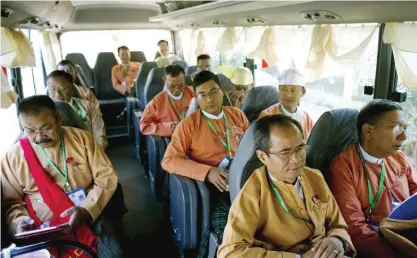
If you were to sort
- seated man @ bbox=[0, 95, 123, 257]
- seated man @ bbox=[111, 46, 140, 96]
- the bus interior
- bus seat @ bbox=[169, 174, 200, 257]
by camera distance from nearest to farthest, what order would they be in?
1. seated man @ bbox=[0, 95, 123, 257]
2. the bus interior
3. bus seat @ bbox=[169, 174, 200, 257]
4. seated man @ bbox=[111, 46, 140, 96]

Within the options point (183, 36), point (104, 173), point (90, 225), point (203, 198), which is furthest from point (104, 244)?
point (183, 36)

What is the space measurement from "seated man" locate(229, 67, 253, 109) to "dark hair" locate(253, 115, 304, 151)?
7.74 ft

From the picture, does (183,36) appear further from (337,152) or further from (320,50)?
(337,152)

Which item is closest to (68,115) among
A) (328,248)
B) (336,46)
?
(328,248)

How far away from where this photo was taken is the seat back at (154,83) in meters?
4.44

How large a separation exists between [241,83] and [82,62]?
3730mm

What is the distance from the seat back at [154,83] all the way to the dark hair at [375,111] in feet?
9.90

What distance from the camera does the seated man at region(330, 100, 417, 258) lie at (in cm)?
173

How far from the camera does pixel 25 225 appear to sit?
176cm

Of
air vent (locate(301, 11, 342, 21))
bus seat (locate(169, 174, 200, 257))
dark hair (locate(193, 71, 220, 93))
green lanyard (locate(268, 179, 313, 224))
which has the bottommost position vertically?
bus seat (locate(169, 174, 200, 257))

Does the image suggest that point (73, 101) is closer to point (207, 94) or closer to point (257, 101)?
point (207, 94)

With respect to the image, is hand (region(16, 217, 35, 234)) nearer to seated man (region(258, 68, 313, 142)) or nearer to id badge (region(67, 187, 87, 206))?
id badge (region(67, 187, 87, 206))

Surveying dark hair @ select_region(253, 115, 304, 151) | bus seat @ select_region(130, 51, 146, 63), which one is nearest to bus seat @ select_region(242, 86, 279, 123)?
dark hair @ select_region(253, 115, 304, 151)

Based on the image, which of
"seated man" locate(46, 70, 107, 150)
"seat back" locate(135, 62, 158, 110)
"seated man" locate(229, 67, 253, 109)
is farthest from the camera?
"seat back" locate(135, 62, 158, 110)
